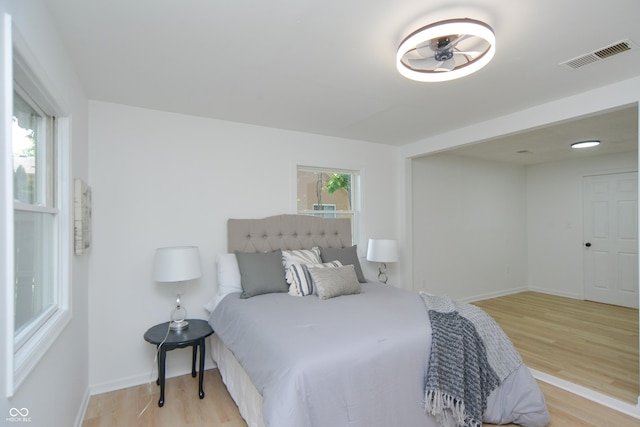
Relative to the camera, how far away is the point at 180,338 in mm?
2492

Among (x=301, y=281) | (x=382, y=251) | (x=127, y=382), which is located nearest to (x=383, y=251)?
(x=382, y=251)

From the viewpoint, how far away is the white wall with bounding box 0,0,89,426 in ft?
4.26

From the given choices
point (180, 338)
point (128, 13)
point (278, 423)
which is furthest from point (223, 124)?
point (278, 423)

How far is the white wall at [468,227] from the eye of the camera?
497cm

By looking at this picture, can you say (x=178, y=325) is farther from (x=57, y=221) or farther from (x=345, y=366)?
(x=345, y=366)

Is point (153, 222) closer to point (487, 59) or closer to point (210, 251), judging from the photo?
point (210, 251)

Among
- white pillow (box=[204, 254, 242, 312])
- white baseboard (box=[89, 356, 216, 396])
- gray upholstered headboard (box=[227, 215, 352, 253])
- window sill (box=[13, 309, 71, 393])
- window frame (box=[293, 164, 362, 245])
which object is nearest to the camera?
window sill (box=[13, 309, 71, 393])

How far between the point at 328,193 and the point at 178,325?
222 cm

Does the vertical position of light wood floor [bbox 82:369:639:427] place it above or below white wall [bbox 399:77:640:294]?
below

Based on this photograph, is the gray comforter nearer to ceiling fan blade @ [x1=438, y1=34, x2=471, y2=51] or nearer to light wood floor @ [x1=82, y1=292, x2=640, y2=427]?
light wood floor @ [x1=82, y1=292, x2=640, y2=427]

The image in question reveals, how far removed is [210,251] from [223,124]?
4.16ft

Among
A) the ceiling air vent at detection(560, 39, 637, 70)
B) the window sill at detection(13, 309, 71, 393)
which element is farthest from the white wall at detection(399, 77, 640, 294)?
the window sill at detection(13, 309, 71, 393)

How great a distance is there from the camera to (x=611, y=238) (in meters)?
5.29

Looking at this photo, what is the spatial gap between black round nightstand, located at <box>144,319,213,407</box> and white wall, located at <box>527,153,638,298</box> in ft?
19.8
